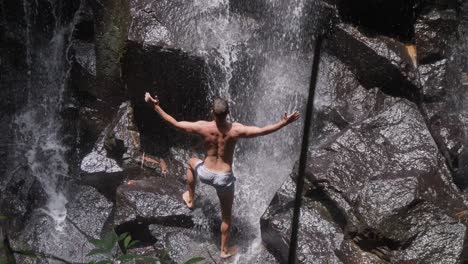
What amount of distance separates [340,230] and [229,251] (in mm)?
1451

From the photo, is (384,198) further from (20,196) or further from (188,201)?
(20,196)

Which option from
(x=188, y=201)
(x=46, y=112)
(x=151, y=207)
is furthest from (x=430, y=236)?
(x=46, y=112)

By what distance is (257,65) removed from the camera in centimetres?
774

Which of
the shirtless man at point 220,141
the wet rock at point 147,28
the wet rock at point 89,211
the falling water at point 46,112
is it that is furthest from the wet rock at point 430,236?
the falling water at point 46,112

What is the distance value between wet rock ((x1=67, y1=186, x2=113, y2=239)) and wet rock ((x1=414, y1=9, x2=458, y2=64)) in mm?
5540

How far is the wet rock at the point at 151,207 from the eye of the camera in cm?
661

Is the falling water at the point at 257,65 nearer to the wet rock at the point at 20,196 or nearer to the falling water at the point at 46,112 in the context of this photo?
the falling water at the point at 46,112

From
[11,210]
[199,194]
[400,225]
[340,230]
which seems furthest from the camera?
[11,210]

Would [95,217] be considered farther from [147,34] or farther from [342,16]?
[342,16]

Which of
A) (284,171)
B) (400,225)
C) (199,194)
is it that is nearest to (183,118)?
(199,194)

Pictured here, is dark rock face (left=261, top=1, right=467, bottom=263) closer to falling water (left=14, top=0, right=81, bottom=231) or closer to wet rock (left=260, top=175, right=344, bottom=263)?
wet rock (left=260, top=175, right=344, bottom=263)

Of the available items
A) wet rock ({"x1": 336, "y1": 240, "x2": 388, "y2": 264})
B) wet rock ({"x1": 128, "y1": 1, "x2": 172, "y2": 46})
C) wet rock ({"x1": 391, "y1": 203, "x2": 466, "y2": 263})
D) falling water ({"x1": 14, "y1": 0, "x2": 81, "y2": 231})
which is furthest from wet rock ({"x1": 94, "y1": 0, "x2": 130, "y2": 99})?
wet rock ({"x1": 391, "y1": 203, "x2": 466, "y2": 263})

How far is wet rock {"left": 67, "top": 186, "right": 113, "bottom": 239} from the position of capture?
25.4 feet

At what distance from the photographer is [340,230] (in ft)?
19.5
